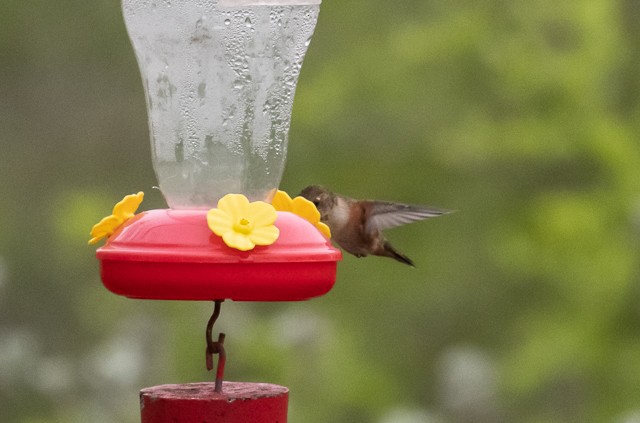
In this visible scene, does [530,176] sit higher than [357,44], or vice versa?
[357,44]

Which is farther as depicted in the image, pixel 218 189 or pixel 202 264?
pixel 218 189

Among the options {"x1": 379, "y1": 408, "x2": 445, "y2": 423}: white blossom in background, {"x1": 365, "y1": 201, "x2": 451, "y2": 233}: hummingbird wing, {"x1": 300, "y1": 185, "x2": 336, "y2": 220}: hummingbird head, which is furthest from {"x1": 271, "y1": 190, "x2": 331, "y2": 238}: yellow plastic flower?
{"x1": 379, "y1": 408, "x2": 445, "y2": 423}: white blossom in background

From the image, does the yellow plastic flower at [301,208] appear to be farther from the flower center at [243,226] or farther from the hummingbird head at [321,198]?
the hummingbird head at [321,198]

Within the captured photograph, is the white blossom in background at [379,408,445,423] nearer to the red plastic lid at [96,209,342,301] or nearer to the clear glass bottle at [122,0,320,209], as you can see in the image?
the clear glass bottle at [122,0,320,209]

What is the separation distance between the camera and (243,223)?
100 inches

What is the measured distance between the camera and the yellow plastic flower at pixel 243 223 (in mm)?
2529

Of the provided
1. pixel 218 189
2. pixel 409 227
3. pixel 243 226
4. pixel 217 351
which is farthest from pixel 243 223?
pixel 409 227

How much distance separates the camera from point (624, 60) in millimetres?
6539

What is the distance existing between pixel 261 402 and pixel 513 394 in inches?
154

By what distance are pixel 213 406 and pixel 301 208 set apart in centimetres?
54

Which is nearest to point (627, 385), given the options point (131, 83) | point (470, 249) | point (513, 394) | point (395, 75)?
point (513, 394)

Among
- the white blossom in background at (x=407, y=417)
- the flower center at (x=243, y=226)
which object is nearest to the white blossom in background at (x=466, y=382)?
the white blossom in background at (x=407, y=417)

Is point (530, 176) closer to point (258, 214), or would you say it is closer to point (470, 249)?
point (470, 249)

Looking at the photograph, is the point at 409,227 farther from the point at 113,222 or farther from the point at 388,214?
the point at 113,222
